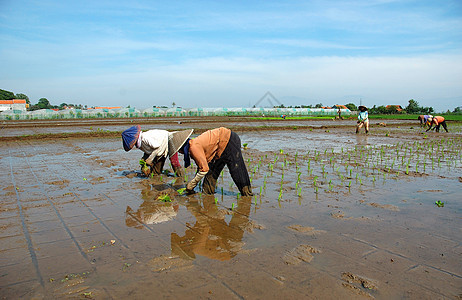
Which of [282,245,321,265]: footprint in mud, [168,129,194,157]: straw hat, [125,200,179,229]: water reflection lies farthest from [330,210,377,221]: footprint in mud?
[168,129,194,157]: straw hat

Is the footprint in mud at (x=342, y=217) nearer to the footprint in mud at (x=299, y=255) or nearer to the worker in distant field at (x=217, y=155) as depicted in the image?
the footprint in mud at (x=299, y=255)

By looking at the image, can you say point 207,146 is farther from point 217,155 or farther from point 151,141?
point 151,141

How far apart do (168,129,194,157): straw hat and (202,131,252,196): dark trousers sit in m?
0.79

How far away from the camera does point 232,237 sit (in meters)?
3.81

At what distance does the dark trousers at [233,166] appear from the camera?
16.8 ft

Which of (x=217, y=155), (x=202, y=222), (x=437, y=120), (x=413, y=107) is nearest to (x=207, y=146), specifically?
(x=217, y=155)

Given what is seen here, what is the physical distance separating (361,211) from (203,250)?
8.30 ft

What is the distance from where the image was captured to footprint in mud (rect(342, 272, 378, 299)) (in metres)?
2.69

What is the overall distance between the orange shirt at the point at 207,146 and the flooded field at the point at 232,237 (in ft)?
2.34

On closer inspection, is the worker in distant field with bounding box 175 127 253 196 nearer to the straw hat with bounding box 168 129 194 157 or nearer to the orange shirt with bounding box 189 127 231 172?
the orange shirt with bounding box 189 127 231 172

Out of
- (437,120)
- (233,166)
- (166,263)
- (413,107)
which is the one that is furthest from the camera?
(413,107)

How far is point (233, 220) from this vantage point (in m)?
4.36

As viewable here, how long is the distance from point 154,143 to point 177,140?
1.85 feet

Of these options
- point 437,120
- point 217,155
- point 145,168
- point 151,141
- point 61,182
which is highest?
point 437,120
